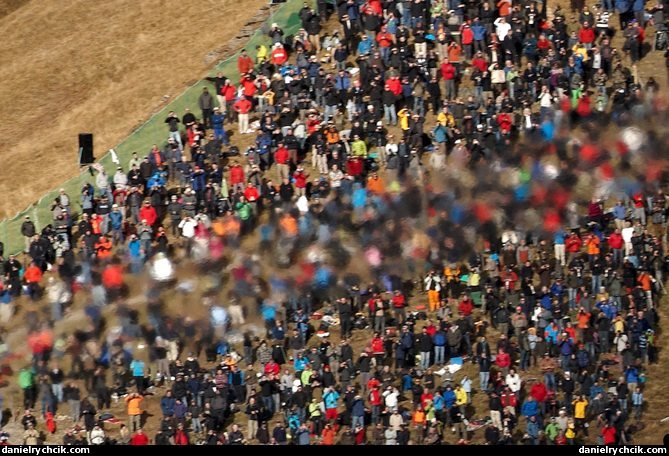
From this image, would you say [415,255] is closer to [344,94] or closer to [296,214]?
[296,214]

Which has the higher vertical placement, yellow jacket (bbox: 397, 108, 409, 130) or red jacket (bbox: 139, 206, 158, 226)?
yellow jacket (bbox: 397, 108, 409, 130)

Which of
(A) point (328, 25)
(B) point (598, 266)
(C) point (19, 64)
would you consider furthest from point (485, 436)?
(C) point (19, 64)

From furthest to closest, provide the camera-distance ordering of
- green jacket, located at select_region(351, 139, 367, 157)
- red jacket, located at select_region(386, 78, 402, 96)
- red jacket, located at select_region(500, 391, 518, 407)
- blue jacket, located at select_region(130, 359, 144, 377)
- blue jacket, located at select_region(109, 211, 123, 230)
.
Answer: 1. red jacket, located at select_region(386, 78, 402, 96)
2. green jacket, located at select_region(351, 139, 367, 157)
3. blue jacket, located at select_region(109, 211, 123, 230)
4. red jacket, located at select_region(500, 391, 518, 407)
5. blue jacket, located at select_region(130, 359, 144, 377)

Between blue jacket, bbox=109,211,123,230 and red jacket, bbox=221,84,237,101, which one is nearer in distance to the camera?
blue jacket, bbox=109,211,123,230

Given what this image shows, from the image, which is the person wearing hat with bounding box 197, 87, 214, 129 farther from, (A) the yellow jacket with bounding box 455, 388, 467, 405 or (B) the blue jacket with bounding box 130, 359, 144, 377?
(A) the yellow jacket with bounding box 455, 388, 467, 405

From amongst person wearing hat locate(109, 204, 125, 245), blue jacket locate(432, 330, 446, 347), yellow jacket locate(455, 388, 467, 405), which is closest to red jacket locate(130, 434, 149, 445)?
person wearing hat locate(109, 204, 125, 245)

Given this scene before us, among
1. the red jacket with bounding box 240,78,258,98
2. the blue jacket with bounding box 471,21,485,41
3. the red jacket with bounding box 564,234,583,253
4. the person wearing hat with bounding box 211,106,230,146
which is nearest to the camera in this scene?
the red jacket with bounding box 564,234,583,253
